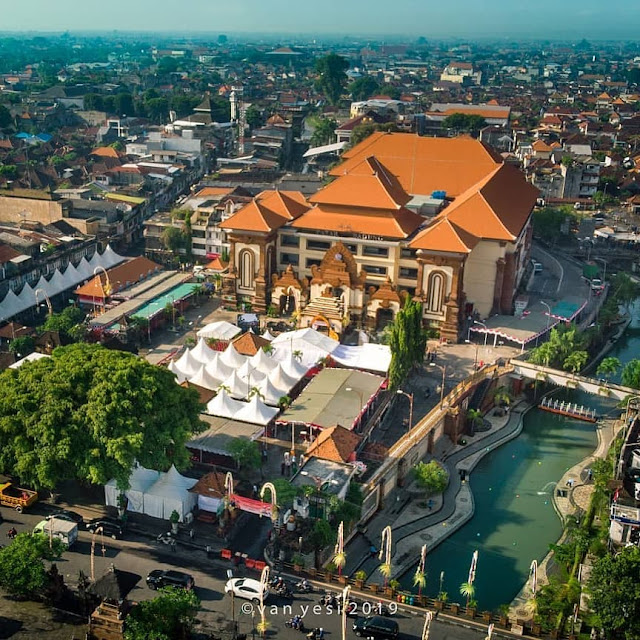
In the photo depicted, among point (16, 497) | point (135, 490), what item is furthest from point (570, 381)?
point (16, 497)

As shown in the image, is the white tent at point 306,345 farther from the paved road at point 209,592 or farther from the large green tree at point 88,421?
the paved road at point 209,592

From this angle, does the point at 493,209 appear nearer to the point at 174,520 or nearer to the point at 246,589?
the point at 174,520

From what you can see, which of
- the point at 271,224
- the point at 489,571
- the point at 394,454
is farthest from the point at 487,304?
the point at 489,571

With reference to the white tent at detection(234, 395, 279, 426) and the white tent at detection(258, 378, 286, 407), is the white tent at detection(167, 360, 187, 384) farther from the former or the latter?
the white tent at detection(234, 395, 279, 426)

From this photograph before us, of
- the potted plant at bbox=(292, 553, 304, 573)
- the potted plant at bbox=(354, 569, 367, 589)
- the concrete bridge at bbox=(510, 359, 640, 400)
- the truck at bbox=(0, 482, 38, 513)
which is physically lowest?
the concrete bridge at bbox=(510, 359, 640, 400)

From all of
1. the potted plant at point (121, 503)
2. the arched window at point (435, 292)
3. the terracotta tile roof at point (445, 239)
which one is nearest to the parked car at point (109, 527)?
the potted plant at point (121, 503)

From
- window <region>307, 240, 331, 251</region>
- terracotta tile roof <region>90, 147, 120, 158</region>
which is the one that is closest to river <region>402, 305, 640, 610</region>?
window <region>307, 240, 331, 251</region>
